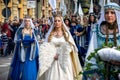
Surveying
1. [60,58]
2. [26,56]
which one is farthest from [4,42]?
[60,58]

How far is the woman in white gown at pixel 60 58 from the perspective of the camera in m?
8.62

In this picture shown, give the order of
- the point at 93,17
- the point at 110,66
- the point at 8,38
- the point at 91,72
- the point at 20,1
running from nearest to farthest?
the point at 110,66
the point at 91,72
the point at 93,17
the point at 8,38
the point at 20,1

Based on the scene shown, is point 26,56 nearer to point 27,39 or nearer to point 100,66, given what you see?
point 27,39

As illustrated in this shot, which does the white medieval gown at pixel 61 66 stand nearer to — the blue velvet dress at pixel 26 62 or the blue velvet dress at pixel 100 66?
the blue velvet dress at pixel 26 62

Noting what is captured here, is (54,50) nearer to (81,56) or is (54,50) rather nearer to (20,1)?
(81,56)

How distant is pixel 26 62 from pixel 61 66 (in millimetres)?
1973

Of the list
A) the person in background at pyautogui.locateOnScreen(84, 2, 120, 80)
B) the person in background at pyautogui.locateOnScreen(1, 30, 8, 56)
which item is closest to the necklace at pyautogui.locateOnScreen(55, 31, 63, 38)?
the person in background at pyautogui.locateOnScreen(84, 2, 120, 80)

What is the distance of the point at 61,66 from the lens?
28.5ft

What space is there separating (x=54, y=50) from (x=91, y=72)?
11.8 ft

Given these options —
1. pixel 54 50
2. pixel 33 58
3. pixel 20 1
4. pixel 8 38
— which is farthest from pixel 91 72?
pixel 20 1

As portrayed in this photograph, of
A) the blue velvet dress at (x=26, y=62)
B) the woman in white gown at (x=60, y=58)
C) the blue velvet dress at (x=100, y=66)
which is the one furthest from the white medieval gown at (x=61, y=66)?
the blue velvet dress at (x=100, y=66)

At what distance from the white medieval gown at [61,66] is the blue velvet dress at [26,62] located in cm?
170

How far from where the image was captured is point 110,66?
481 cm

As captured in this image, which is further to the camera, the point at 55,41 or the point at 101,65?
the point at 55,41
